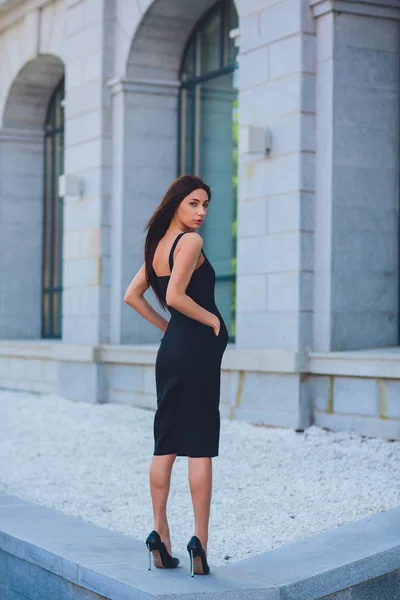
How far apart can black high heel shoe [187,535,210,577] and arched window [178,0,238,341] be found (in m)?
7.04

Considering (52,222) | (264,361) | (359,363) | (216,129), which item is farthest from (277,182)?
(52,222)

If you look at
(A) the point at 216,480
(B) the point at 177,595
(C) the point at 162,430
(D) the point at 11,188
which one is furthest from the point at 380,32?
(D) the point at 11,188

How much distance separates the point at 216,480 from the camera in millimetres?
7457

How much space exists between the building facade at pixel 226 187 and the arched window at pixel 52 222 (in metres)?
0.04

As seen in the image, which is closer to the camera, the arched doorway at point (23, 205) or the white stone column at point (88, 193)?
the white stone column at point (88, 193)

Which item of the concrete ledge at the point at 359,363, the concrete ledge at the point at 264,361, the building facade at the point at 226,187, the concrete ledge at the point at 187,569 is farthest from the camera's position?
the building facade at the point at 226,187

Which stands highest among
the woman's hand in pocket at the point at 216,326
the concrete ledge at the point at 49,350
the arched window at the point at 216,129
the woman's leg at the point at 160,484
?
the arched window at the point at 216,129

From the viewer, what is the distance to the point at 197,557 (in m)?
4.64

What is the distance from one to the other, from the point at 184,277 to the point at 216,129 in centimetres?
788

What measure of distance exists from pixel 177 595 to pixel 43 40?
10974mm

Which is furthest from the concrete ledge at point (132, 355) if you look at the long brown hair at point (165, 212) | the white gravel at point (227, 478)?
the long brown hair at point (165, 212)

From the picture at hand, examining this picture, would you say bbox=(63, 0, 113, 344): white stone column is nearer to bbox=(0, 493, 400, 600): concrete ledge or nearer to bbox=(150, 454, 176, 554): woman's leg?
bbox=(0, 493, 400, 600): concrete ledge

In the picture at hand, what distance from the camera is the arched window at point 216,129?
466 inches

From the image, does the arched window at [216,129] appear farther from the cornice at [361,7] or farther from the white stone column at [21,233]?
the white stone column at [21,233]
